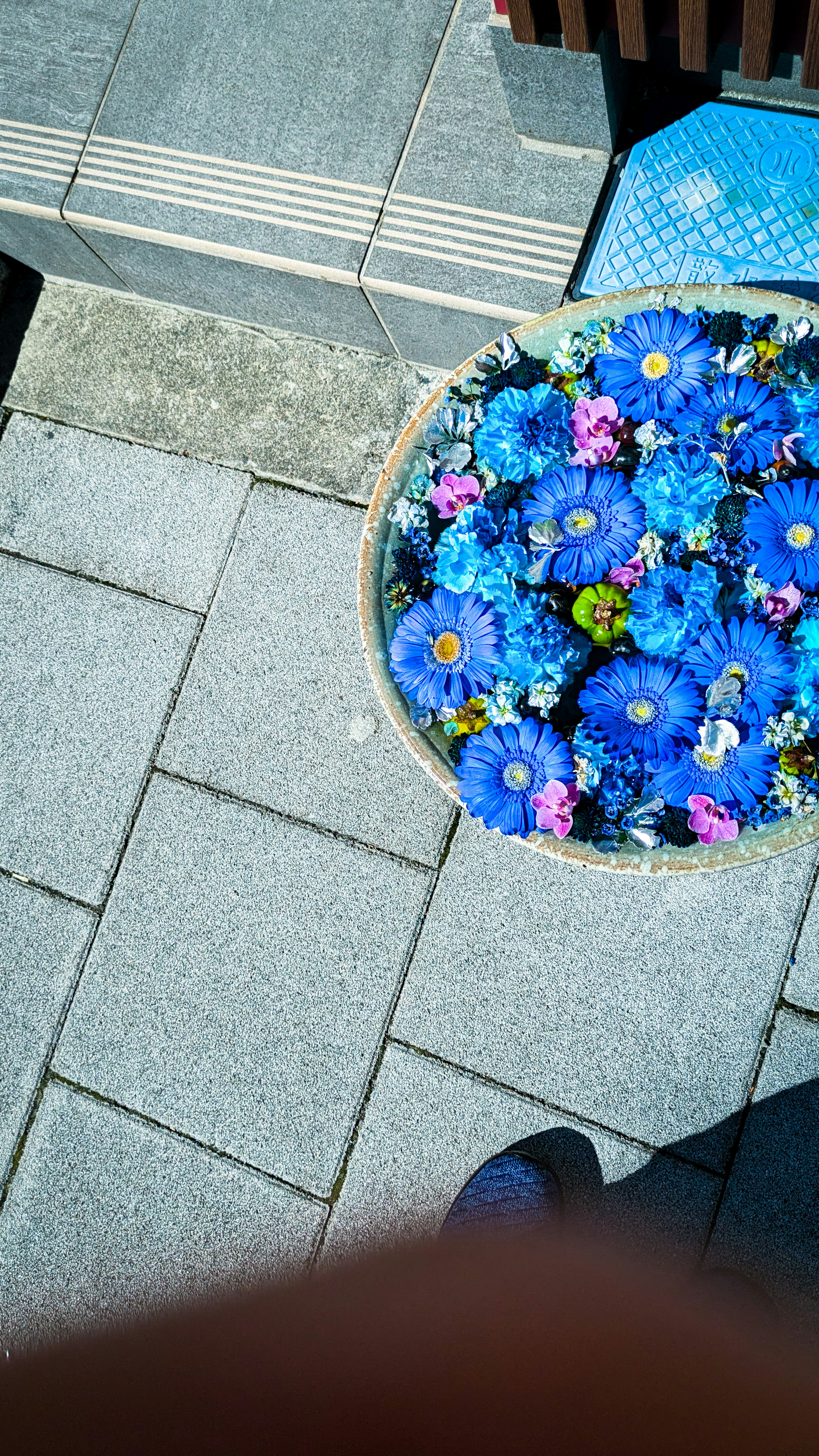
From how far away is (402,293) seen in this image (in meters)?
2.61

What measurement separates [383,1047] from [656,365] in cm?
185

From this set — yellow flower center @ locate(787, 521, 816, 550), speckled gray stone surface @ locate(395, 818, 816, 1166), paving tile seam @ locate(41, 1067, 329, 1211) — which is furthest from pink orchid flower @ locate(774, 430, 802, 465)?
paving tile seam @ locate(41, 1067, 329, 1211)

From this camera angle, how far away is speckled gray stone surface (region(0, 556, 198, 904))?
2.97 m

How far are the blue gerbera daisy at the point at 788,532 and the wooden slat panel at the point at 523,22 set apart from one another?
1.20m

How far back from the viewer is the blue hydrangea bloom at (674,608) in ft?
5.51

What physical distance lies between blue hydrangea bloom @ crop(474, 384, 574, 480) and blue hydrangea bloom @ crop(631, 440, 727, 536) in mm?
160

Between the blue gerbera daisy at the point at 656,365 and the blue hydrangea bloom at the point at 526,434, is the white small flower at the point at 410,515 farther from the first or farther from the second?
the blue gerbera daisy at the point at 656,365

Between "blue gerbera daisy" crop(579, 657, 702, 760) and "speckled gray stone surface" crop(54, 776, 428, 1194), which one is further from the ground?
"blue gerbera daisy" crop(579, 657, 702, 760)

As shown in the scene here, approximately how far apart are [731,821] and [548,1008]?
1.11 metres

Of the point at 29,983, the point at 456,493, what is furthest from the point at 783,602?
the point at 29,983

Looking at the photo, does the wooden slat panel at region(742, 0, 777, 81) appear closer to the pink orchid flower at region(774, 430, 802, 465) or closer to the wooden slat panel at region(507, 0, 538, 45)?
the wooden slat panel at region(507, 0, 538, 45)

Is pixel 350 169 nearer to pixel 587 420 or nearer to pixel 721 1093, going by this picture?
pixel 587 420

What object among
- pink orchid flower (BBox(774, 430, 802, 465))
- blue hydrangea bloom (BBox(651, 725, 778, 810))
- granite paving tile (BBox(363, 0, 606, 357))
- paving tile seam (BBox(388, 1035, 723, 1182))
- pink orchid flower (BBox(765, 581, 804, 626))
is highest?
granite paving tile (BBox(363, 0, 606, 357))

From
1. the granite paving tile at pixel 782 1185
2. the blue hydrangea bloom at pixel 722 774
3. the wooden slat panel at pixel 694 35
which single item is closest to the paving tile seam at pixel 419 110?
the wooden slat panel at pixel 694 35
